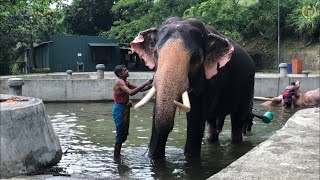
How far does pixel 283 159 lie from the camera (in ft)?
19.9

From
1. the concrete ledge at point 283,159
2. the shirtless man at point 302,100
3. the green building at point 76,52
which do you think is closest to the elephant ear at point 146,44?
the concrete ledge at point 283,159

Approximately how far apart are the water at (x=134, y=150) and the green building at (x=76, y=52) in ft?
74.8

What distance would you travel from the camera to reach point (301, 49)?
32.1 meters

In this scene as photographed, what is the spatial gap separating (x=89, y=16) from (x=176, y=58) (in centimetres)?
3661

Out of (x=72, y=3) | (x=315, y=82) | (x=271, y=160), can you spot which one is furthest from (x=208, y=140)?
(x=72, y=3)

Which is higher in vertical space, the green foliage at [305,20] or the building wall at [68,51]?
the green foliage at [305,20]

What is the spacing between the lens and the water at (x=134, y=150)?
6812 mm

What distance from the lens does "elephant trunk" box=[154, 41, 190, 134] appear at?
5297mm

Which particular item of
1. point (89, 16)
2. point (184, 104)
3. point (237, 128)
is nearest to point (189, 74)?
point (184, 104)

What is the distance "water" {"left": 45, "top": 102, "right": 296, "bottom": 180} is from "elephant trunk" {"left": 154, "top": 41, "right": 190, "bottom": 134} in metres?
1.22

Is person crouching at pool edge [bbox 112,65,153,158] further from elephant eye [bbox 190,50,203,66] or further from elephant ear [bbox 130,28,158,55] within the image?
elephant eye [bbox 190,50,203,66]

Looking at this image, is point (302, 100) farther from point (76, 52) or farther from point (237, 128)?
point (76, 52)

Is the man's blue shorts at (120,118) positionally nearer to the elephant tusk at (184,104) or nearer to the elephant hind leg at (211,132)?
the elephant tusk at (184,104)

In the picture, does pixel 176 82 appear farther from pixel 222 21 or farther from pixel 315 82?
pixel 222 21
